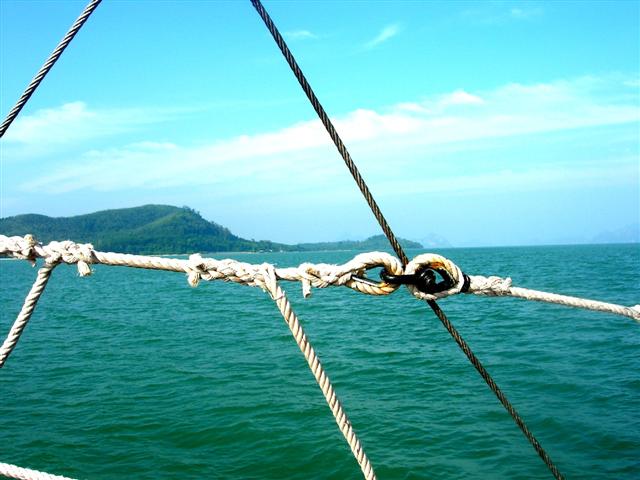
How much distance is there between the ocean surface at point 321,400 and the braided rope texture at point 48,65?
5.80 m

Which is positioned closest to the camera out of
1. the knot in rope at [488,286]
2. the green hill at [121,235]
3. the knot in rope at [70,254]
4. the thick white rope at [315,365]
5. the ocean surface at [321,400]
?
the thick white rope at [315,365]

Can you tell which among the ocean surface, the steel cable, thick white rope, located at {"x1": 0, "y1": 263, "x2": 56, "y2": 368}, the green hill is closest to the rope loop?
the steel cable

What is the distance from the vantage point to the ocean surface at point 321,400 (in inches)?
293

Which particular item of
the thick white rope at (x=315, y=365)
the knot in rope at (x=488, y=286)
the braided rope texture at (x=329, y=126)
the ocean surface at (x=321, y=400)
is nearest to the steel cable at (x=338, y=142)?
the braided rope texture at (x=329, y=126)

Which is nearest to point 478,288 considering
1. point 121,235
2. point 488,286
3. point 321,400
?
point 488,286

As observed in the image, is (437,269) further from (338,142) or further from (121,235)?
(121,235)

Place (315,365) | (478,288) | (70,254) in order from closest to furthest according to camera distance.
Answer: (315,365), (478,288), (70,254)

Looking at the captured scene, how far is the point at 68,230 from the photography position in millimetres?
177500

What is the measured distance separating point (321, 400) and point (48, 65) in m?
8.29

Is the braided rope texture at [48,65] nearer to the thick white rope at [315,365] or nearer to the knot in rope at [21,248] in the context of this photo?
the knot in rope at [21,248]

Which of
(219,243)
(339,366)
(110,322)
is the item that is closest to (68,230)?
(219,243)

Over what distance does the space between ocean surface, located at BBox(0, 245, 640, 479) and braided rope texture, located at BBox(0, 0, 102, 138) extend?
19.0 ft

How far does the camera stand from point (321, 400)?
9.80 m

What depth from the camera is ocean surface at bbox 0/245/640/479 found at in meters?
7.45
